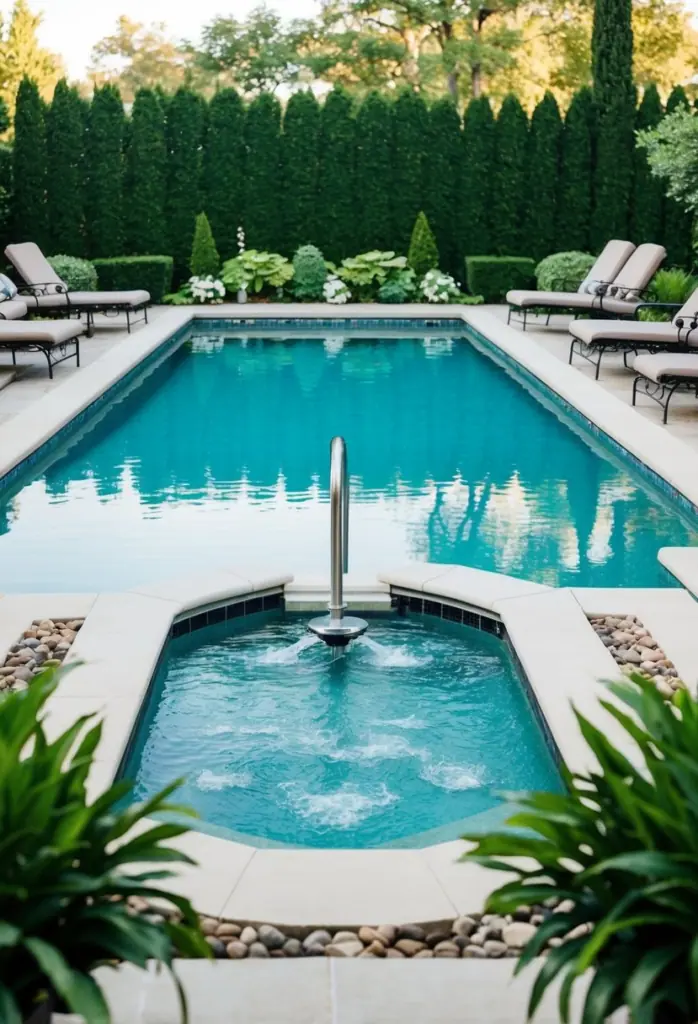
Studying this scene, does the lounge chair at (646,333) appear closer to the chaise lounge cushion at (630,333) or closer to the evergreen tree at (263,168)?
the chaise lounge cushion at (630,333)

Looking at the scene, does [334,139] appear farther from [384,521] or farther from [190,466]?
[384,521]

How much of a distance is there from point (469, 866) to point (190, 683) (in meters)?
2.04

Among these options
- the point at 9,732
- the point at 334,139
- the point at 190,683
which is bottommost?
the point at 190,683

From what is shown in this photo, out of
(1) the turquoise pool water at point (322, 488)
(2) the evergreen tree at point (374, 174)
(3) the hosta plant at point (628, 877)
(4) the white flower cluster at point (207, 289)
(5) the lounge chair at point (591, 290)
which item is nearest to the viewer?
(3) the hosta plant at point (628, 877)

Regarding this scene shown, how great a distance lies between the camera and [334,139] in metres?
19.0

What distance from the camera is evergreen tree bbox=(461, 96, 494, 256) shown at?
1889 centimetres

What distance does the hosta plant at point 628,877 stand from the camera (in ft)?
6.91

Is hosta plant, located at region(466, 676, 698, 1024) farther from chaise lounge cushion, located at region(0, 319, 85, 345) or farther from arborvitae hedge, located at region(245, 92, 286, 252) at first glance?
arborvitae hedge, located at region(245, 92, 286, 252)

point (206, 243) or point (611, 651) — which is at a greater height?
point (206, 243)

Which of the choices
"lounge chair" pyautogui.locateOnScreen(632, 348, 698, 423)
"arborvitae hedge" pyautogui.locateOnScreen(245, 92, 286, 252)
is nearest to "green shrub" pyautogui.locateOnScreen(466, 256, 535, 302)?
"arborvitae hedge" pyautogui.locateOnScreen(245, 92, 286, 252)

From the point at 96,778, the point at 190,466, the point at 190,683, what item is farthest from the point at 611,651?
the point at 190,466

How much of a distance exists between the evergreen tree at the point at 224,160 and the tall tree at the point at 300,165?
0.66 meters

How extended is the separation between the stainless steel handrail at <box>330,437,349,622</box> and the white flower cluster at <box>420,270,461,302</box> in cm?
1325

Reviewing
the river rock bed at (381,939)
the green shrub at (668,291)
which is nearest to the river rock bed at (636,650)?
the river rock bed at (381,939)
